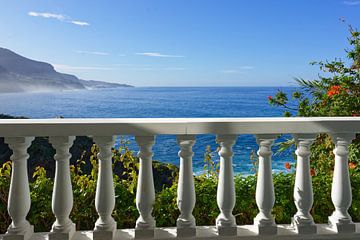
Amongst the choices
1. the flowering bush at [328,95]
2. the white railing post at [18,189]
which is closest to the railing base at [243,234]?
the white railing post at [18,189]

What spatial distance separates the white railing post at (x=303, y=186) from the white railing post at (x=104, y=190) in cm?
109

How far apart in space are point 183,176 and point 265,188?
49cm

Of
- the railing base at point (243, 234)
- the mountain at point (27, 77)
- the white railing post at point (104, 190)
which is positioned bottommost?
the railing base at point (243, 234)

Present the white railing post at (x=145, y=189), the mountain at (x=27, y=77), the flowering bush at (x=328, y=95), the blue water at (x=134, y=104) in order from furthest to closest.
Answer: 1. the blue water at (x=134, y=104)
2. the mountain at (x=27, y=77)
3. the flowering bush at (x=328, y=95)
4. the white railing post at (x=145, y=189)

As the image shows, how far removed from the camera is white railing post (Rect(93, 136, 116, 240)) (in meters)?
1.92

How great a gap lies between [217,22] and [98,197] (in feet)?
199

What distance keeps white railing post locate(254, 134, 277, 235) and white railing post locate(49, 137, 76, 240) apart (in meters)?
1.08

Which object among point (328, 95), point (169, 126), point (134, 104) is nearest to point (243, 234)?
point (169, 126)

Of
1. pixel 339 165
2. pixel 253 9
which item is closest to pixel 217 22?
pixel 253 9

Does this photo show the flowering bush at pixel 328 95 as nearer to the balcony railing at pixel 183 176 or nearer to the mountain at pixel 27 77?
the balcony railing at pixel 183 176

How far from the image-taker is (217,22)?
5956 cm

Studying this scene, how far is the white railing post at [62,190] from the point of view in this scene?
1.90m

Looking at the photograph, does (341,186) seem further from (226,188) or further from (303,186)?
(226,188)

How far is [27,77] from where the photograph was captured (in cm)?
4772
